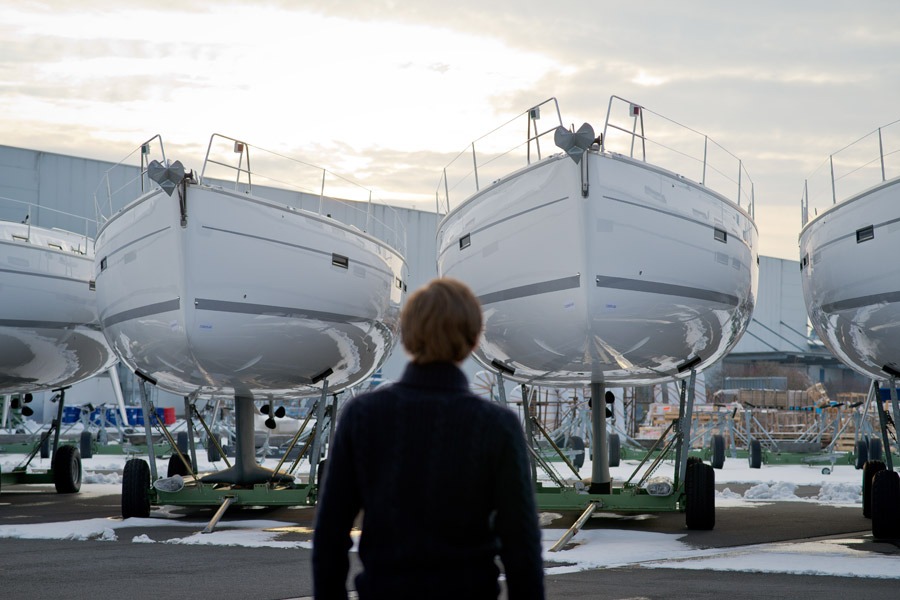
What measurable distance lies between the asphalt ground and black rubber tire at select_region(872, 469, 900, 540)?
0.15 meters

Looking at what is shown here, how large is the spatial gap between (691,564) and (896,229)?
10.8 feet

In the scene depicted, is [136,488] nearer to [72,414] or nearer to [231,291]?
[231,291]

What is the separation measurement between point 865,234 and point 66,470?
33.9 feet

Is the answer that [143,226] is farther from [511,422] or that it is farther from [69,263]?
[511,422]

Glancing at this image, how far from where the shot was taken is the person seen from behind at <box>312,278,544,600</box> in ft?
7.45

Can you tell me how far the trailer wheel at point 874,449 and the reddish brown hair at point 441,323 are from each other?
17180 mm

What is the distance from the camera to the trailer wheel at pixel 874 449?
18.0m

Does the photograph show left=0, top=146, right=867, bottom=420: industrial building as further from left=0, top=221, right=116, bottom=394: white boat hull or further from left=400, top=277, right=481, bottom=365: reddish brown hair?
left=400, top=277, right=481, bottom=365: reddish brown hair

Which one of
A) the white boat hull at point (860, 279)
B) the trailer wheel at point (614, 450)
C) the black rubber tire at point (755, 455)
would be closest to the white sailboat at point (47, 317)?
the white boat hull at point (860, 279)

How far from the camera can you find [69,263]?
1195 centimetres

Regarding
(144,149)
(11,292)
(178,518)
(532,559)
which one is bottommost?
(178,518)

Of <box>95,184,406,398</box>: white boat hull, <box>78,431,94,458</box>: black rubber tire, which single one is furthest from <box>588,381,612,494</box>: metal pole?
<box>78,431,94,458</box>: black rubber tire

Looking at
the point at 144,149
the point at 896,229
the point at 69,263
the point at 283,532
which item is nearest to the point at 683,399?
the point at 896,229

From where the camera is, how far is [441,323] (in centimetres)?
233
